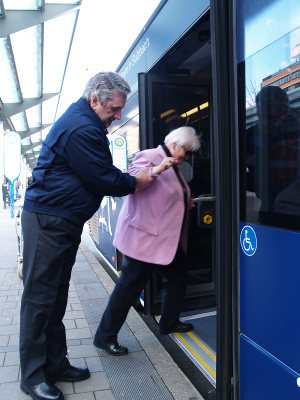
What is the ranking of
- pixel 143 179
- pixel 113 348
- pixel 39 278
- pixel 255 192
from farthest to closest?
pixel 113 348
pixel 143 179
pixel 39 278
pixel 255 192

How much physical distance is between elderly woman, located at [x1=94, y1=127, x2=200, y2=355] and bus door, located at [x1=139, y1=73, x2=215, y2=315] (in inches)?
9.6

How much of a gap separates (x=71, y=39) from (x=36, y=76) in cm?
438

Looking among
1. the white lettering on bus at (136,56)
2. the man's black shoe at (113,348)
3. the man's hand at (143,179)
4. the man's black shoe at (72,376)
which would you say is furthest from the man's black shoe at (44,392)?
the white lettering on bus at (136,56)

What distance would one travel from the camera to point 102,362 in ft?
9.09

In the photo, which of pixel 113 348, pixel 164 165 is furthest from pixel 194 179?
pixel 113 348

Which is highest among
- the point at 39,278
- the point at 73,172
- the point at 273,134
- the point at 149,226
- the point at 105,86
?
the point at 105,86

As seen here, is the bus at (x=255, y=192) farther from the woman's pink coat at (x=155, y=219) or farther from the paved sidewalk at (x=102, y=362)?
the woman's pink coat at (x=155, y=219)

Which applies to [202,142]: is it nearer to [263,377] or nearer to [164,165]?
[164,165]

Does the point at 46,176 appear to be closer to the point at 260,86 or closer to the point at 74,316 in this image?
the point at 260,86

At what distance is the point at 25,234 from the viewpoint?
2.25 meters

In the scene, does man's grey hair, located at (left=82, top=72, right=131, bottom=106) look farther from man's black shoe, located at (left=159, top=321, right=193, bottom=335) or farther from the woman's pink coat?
man's black shoe, located at (left=159, top=321, right=193, bottom=335)

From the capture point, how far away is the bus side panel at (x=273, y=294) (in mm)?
1450

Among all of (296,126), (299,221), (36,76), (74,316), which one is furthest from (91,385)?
(36,76)

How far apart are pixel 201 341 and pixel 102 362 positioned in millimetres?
845
